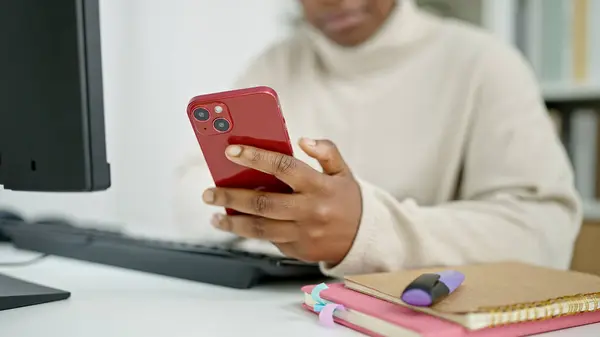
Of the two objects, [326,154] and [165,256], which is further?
[165,256]

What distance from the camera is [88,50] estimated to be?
2.02 feet

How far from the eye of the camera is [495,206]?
Result: 33.0 inches

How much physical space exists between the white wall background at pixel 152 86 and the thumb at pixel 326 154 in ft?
3.37

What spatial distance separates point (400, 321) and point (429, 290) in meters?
0.03

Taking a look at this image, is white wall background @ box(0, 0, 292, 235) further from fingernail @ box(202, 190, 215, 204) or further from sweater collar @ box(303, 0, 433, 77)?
fingernail @ box(202, 190, 215, 204)

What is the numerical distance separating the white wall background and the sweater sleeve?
2.86ft

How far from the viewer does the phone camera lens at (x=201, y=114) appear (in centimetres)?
60

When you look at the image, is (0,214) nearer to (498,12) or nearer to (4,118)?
(4,118)

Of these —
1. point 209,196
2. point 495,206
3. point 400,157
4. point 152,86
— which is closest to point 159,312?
point 209,196

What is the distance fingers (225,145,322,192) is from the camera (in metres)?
0.60

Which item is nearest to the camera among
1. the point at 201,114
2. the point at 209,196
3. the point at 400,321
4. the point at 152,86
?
the point at 400,321

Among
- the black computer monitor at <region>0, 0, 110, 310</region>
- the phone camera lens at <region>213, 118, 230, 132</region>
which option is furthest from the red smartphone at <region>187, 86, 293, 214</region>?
the black computer monitor at <region>0, 0, 110, 310</region>

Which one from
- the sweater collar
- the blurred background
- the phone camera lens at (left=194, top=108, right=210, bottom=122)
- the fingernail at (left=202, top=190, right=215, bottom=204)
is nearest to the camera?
the phone camera lens at (left=194, top=108, right=210, bottom=122)

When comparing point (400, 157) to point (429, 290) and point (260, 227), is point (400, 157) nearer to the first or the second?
point (260, 227)
